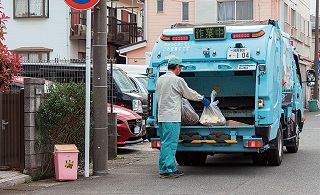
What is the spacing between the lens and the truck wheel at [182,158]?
42.2 feet

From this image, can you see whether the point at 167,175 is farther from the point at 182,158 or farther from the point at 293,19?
the point at 293,19

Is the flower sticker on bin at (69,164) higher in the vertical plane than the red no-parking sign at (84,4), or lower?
lower

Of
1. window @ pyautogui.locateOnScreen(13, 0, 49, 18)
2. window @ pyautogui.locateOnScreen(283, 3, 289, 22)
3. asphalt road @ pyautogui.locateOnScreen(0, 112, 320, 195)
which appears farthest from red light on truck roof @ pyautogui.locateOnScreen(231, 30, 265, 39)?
window @ pyautogui.locateOnScreen(283, 3, 289, 22)

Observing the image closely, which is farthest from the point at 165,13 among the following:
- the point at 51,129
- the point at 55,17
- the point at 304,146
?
the point at 51,129

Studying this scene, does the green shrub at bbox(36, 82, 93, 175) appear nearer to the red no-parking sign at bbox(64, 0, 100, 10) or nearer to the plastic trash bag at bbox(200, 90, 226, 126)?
the red no-parking sign at bbox(64, 0, 100, 10)

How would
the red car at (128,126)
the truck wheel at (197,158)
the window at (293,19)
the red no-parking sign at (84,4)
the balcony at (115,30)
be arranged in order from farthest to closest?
1. the window at (293,19)
2. the balcony at (115,30)
3. the red car at (128,126)
4. the truck wheel at (197,158)
5. the red no-parking sign at (84,4)

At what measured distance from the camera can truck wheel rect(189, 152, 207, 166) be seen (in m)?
12.9

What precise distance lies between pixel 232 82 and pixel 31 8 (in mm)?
22038

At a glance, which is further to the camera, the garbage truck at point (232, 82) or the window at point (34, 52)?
the window at point (34, 52)

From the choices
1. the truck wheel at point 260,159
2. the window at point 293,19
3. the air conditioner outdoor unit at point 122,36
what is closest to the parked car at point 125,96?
the truck wheel at point 260,159

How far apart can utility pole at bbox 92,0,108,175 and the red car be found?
3.57m

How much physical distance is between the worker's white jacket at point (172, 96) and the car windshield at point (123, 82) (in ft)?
18.9

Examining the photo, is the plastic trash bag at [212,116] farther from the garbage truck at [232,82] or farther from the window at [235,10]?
the window at [235,10]

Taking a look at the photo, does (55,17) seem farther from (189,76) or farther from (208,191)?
(208,191)
